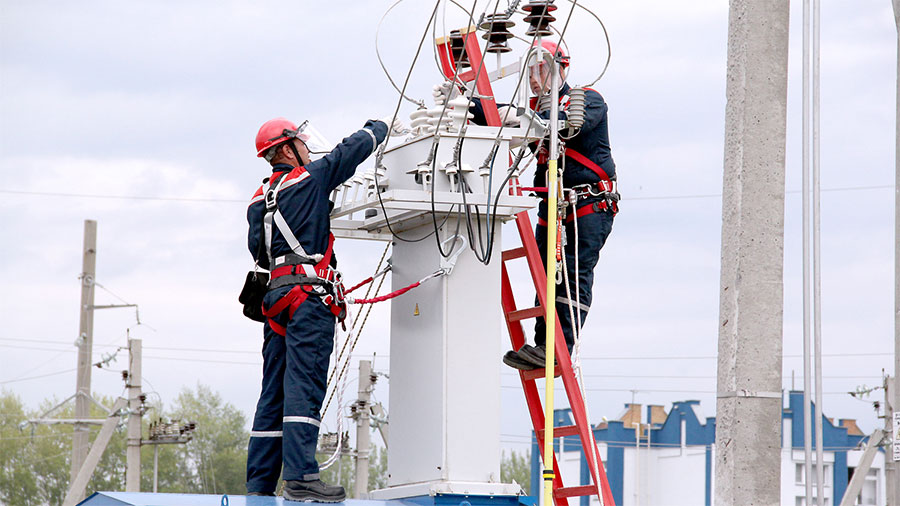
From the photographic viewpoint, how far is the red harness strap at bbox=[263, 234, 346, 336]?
6.90 m

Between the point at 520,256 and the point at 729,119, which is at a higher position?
the point at 729,119

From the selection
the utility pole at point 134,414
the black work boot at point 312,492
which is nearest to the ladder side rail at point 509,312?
the black work boot at point 312,492

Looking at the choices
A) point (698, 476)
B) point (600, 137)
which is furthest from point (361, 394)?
point (698, 476)

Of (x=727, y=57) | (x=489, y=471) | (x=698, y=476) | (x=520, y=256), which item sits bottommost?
(x=698, y=476)

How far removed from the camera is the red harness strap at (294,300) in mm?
6898

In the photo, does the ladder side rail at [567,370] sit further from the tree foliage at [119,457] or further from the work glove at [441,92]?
the tree foliage at [119,457]

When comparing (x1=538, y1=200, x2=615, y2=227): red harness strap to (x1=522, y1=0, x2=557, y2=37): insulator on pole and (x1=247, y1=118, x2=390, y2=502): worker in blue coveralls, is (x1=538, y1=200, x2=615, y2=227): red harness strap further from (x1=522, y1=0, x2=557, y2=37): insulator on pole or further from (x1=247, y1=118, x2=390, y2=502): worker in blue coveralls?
(x1=247, y1=118, x2=390, y2=502): worker in blue coveralls

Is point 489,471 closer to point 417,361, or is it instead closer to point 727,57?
point 417,361

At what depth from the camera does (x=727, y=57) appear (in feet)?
23.1

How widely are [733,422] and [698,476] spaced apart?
43.0m

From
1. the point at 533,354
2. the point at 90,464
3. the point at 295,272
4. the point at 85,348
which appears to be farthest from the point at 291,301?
the point at 85,348

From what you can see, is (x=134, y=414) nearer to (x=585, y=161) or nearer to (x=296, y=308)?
(x=585, y=161)

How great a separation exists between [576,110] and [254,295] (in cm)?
225

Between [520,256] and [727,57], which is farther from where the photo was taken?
[520,256]
